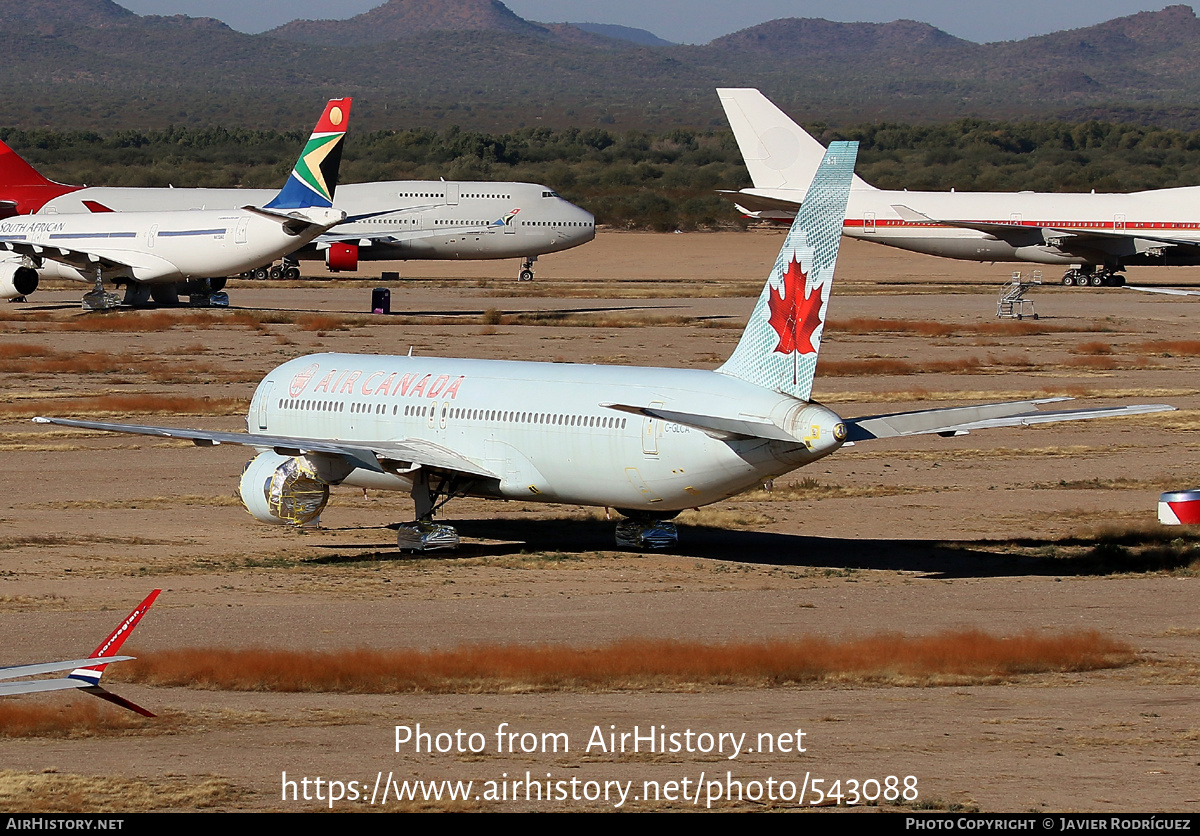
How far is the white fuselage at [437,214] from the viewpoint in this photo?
95.9 meters

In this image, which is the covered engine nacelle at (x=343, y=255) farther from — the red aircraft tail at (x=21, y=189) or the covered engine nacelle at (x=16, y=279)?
the covered engine nacelle at (x=16, y=279)

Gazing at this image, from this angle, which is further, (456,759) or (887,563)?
(887,563)

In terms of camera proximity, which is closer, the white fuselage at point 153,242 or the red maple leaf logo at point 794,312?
the red maple leaf logo at point 794,312

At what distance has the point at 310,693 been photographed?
61.8 feet

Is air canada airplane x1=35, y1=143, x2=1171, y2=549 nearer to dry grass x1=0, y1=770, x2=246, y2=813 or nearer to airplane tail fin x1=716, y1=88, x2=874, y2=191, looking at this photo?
dry grass x1=0, y1=770, x2=246, y2=813

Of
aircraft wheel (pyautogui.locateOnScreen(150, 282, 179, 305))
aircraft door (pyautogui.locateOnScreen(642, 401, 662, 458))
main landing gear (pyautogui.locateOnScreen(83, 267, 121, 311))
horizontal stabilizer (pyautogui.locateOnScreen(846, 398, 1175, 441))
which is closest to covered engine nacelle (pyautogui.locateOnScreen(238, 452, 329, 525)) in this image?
aircraft door (pyautogui.locateOnScreen(642, 401, 662, 458))

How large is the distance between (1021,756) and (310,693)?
800 centimetres

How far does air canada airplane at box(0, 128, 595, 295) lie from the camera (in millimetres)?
95375

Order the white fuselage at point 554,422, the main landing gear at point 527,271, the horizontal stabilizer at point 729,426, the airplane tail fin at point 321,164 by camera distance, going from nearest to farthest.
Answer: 1. the horizontal stabilizer at point 729,426
2. the white fuselage at point 554,422
3. the airplane tail fin at point 321,164
4. the main landing gear at point 527,271

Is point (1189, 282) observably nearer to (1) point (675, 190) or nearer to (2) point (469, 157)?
(1) point (675, 190)

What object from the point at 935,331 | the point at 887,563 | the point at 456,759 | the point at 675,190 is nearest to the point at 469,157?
the point at 675,190

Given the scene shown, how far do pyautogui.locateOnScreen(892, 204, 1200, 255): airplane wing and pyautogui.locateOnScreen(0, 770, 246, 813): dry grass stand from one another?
78.4 m

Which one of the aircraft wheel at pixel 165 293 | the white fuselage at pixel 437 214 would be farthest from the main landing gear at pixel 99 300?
the white fuselage at pixel 437 214

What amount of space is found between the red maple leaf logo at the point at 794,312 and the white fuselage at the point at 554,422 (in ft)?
2.94
